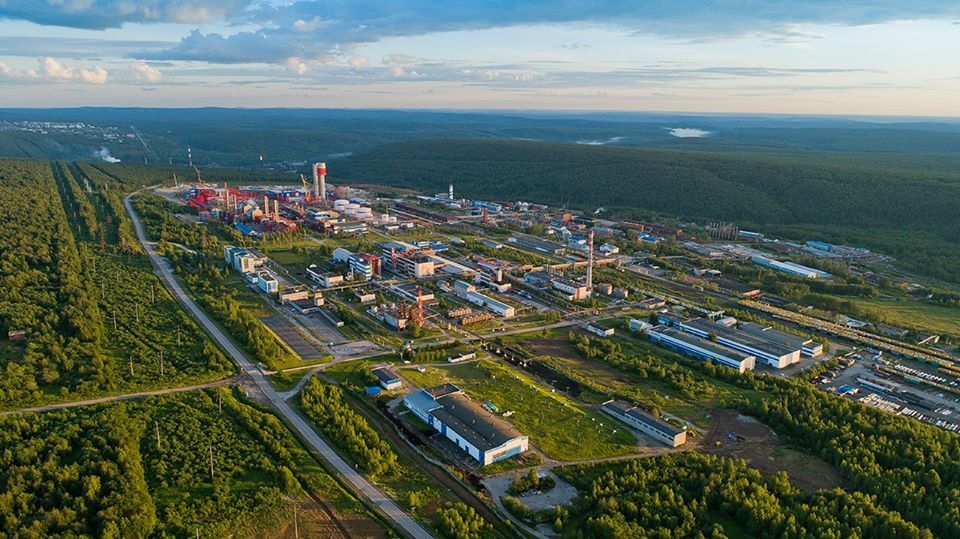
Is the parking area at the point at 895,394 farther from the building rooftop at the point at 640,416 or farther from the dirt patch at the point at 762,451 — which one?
the building rooftop at the point at 640,416

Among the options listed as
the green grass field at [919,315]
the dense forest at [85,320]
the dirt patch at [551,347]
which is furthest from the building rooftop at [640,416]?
the green grass field at [919,315]

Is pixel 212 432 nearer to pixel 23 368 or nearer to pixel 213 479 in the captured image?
pixel 213 479

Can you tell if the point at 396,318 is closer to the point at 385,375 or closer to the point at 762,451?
→ the point at 385,375

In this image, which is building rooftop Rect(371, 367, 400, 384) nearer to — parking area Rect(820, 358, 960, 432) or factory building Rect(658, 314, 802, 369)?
factory building Rect(658, 314, 802, 369)

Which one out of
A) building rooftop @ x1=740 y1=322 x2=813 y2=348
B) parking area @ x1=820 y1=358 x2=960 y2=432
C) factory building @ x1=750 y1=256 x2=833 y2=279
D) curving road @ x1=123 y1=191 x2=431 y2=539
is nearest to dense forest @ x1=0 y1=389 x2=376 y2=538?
curving road @ x1=123 y1=191 x2=431 y2=539

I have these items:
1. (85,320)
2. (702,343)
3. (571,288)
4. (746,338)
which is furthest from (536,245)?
(85,320)
